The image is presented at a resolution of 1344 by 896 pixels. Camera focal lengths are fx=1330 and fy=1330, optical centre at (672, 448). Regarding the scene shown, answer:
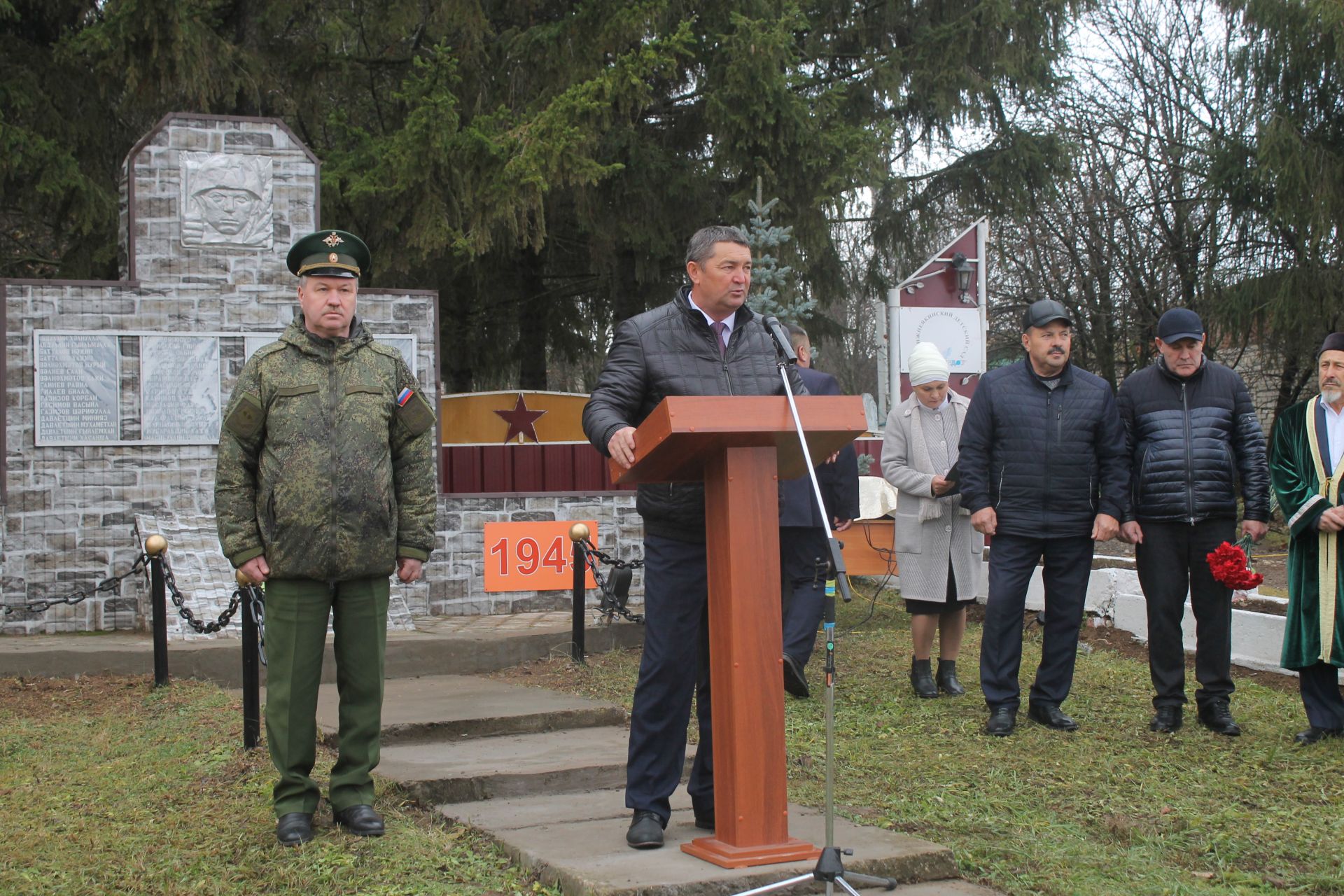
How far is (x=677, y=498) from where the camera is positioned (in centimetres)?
414

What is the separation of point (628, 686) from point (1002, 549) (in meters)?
2.26

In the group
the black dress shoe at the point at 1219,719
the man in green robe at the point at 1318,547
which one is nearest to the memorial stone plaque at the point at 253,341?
the black dress shoe at the point at 1219,719

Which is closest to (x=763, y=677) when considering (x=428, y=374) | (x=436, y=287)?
(x=428, y=374)

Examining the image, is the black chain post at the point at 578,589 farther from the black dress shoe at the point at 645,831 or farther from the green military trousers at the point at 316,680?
the black dress shoe at the point at 645,831

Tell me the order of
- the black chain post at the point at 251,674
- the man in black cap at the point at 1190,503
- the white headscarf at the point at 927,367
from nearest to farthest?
the black chain post at the point at 251,674 < the man in black cap at the point at 1190,503 < the white headscarf at the point at 927,367

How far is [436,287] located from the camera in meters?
14.9

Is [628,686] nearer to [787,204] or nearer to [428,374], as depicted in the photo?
[428,374]

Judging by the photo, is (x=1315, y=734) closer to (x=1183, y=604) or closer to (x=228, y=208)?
(x=1183, y=604)

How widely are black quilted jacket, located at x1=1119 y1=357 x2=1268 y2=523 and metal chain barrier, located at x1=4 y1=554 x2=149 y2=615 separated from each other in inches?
209

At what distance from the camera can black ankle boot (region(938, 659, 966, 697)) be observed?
7.14 meters

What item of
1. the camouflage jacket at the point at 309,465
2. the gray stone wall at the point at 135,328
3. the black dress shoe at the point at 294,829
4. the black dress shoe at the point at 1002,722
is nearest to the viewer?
the black dress shoe at the point at 294,829

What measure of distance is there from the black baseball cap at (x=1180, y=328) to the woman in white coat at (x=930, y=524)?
43.3 inches

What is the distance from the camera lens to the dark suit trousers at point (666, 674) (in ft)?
13.4

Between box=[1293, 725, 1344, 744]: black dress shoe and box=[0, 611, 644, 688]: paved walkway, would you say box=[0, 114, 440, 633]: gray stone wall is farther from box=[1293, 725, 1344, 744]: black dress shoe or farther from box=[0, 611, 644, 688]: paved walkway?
box=[1293, 725, 1344, 744]: black dress shoe
